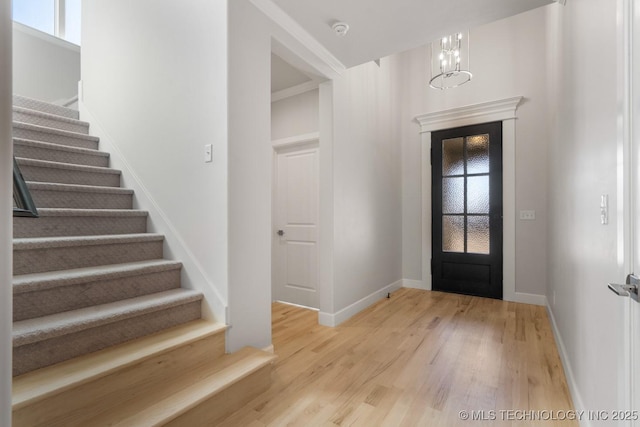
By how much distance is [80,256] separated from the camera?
77.2 inches

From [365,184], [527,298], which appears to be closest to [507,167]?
[527,298]

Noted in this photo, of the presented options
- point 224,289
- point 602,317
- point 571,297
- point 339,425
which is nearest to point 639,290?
point 602,317

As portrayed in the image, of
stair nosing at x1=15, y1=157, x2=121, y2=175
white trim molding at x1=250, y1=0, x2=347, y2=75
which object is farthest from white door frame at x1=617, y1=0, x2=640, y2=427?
stair nosing at x1=15, y1=157, x2=121, y2=175

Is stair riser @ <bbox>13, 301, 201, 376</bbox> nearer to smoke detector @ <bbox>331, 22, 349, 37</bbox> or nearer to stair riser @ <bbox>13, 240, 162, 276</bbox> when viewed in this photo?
stair riser @ <bbox>13, 240, 162, 276</bbox>

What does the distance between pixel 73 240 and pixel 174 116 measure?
1.12 meters

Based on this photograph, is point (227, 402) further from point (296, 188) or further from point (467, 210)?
point (467, 210)

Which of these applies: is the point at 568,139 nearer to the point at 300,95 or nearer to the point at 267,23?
the point at 267,23

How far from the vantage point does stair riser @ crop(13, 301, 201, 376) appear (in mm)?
1380

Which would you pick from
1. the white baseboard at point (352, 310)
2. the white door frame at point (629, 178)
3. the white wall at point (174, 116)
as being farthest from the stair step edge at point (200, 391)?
the white door frame at point (629, 178)

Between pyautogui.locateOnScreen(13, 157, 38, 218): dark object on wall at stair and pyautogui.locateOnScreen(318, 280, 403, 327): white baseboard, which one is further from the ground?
pyautogui.locateOnScreen(13, 157, 38, 218): dark object on wall at stair

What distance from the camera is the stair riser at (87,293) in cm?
156

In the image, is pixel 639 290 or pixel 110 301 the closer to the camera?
pixel 639 290

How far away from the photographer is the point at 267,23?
225 centimetres

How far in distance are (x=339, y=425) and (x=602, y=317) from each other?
133cm
